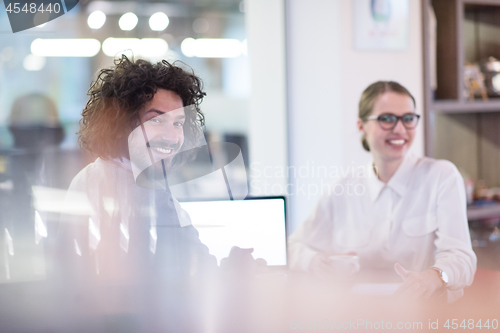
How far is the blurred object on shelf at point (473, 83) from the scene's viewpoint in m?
2.05

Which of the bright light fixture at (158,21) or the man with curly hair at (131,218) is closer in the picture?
the man with curly hair at (131,218)

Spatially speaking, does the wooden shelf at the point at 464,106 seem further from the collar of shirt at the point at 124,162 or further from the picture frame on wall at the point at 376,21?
the collar of shirt at the point at 124,162

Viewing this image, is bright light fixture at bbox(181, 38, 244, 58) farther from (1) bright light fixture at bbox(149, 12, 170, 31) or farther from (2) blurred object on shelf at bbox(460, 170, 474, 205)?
(2) blurred object on shelf at bbox(460, 170, 474, 205)

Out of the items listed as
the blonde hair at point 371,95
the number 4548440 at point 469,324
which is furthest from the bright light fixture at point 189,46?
the number 4548440 at point 469,324

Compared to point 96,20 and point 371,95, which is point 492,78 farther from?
point 96,20

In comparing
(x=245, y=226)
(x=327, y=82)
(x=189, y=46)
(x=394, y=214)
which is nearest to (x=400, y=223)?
(x=394, y=214)

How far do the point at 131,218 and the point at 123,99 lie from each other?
27 centimetres

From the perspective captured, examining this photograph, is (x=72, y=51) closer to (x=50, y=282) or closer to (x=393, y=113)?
(x=50, y=282)

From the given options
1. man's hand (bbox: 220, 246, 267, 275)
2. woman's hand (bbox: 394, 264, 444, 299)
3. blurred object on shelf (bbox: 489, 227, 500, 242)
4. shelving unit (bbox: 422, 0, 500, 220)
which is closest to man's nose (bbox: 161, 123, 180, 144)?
man's hand (bbox: 220, 246, 267, 275)

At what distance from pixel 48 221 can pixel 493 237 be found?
1.57 meters

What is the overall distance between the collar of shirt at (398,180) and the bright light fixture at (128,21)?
0.82 m

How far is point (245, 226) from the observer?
3.75 feet

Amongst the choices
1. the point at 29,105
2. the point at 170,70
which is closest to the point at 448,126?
the point at 170,70

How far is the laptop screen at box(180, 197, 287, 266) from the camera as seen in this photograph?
1.12 meters
